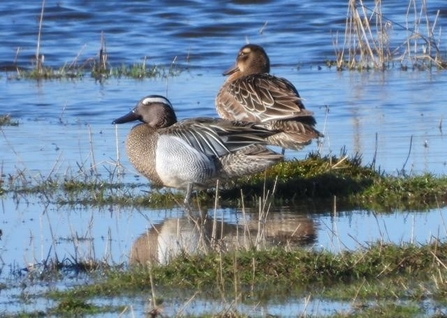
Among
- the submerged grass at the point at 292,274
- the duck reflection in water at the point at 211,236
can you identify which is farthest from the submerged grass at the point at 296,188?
the submerged grass at the point at 292,274

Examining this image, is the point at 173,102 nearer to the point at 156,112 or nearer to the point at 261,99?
the point at 261,99

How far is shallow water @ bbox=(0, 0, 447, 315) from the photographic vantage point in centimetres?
816

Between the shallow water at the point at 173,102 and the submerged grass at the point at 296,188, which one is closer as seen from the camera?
the shallow water at the point at 173,102

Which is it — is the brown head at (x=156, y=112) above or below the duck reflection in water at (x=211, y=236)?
above

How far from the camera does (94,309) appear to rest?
6258 mm

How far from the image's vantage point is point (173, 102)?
15203 mm

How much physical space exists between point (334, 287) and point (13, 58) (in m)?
13.9

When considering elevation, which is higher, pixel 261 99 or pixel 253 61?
pixel 253 61

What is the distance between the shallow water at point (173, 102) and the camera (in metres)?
8.16

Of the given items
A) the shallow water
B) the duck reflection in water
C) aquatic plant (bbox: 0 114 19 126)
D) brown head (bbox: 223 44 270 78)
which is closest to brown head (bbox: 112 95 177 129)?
the shallow water

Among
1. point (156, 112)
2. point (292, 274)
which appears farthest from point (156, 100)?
point (292, 274)

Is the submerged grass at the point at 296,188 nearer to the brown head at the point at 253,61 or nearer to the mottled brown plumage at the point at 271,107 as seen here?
the mottled brown plumage at the point at 271,107

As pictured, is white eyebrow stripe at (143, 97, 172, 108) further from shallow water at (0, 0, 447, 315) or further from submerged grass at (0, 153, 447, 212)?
shallow water at (0, 0, 447, 315)

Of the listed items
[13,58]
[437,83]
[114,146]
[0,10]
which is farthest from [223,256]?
[0,10]
